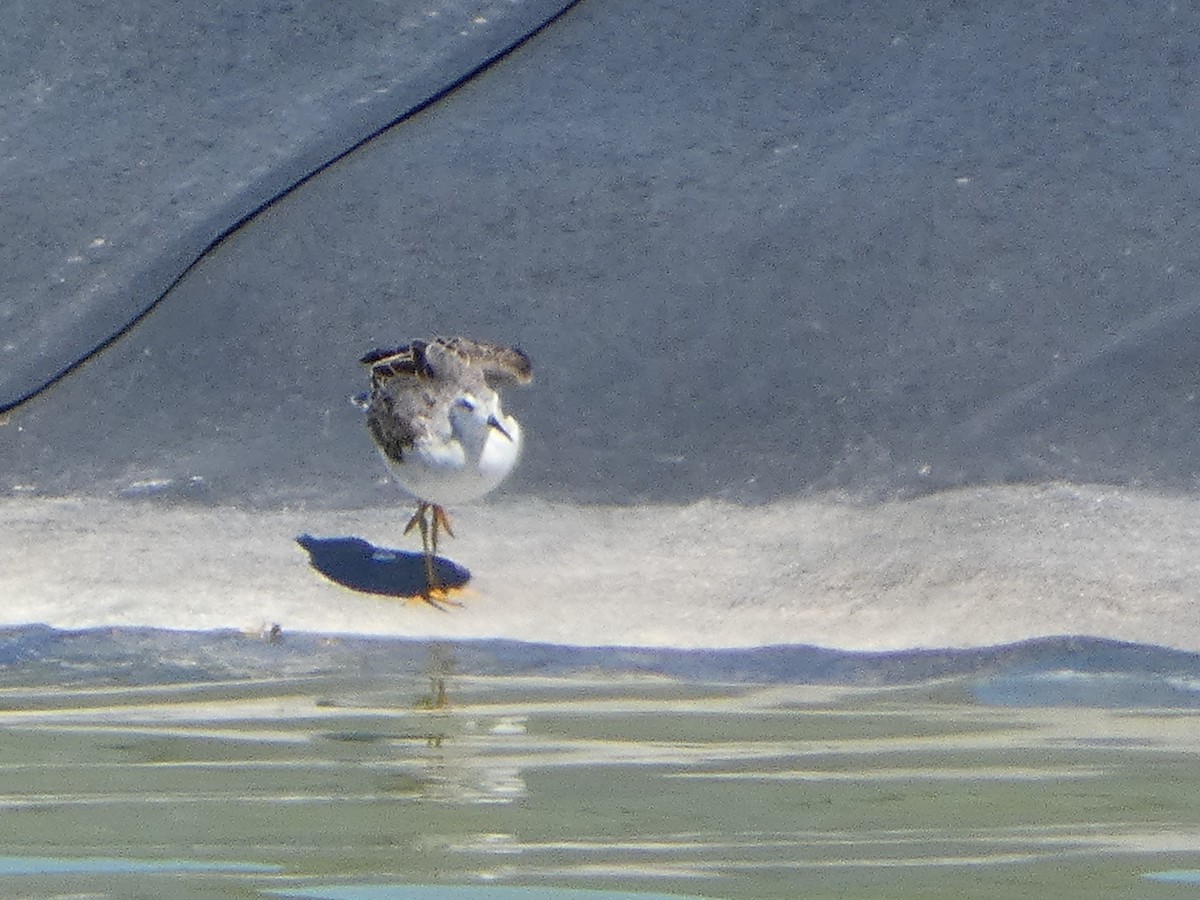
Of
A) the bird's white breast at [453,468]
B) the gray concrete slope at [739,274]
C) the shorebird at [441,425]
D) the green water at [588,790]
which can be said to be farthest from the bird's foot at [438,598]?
the gray concrete slope at [739,274]

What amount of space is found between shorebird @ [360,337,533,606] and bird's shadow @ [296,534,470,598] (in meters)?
0.06

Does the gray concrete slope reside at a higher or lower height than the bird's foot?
higher

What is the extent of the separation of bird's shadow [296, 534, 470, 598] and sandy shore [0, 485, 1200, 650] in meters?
0.06

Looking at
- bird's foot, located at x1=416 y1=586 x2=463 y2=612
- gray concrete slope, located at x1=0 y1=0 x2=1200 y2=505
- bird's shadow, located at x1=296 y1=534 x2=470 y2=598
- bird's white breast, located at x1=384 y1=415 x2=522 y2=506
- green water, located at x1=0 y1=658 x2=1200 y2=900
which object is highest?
gray concrete slope, located at x1=0 y1=0 x2=1200 y2=505

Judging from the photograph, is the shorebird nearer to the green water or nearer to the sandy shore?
the sandy shore

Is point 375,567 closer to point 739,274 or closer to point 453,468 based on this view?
point 453,468

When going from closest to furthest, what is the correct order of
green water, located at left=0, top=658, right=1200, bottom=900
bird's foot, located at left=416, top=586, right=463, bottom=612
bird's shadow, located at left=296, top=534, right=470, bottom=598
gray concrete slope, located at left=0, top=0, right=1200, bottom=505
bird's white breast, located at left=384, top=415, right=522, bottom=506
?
green water, located at left=0, top=658, right=1200, bottom=900 → bird's foot, located at left=416, top=586, right=463, bottom=612 → bird's shadow, located at left=296, top=534, right=470, bottom=598 → bird's white breast, located at left=384, top=415, right=522, bottom=506 → gray concrete slope, located at left=0, top=0, right=1200, bottom=505

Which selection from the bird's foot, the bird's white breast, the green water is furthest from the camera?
the bird's white breast

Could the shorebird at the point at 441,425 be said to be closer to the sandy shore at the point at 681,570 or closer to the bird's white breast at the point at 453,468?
the bird's white breast at the point at 453,468

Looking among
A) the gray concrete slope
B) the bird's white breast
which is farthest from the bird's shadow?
the gray concrete slope

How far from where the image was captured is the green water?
136 inches

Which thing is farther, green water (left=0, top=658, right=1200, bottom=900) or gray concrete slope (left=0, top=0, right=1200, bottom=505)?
gray concrete slope (left=0, top=0, right=1200, bottom=505)

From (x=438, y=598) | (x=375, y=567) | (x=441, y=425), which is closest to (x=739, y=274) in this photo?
(x=441, y=425)

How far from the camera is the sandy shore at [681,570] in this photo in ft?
19.9
